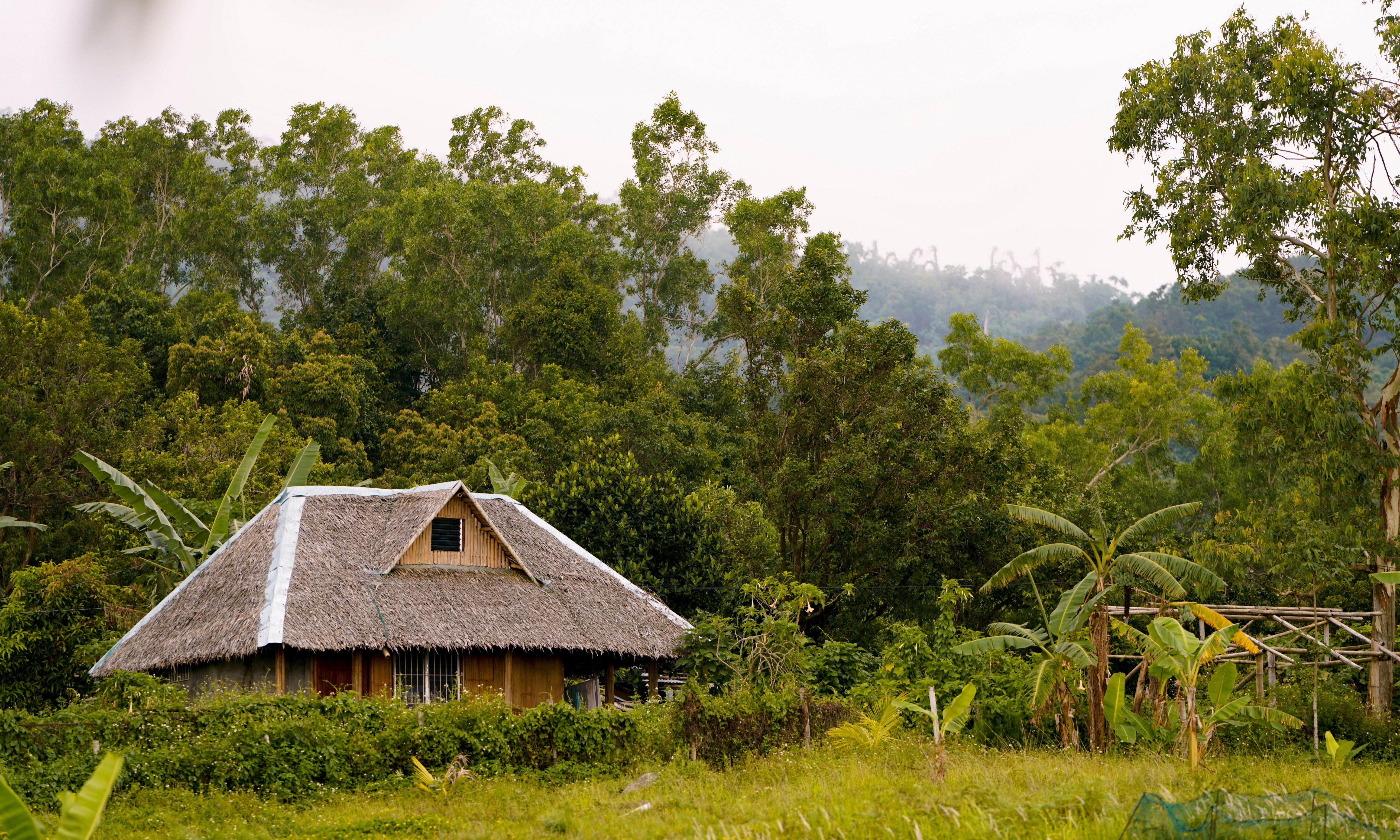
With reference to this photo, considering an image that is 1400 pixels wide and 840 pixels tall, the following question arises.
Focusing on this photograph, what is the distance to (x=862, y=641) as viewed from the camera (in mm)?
26328

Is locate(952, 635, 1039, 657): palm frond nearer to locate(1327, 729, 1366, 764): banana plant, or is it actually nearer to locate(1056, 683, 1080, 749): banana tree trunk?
locate(1056, 683, 1080, 749): banana tree trunk

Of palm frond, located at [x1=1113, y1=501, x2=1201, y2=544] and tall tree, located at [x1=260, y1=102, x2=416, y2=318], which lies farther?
tall tree, located at [x1=260, y1=102, x2=416, y2=318]

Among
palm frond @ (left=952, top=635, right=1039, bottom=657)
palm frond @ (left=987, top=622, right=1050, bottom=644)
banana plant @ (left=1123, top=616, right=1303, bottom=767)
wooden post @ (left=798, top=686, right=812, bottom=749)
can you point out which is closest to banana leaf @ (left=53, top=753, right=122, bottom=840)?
wooden post @ (left=798, top=686, right=812, bottom=749)

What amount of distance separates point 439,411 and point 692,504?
45.6 ft

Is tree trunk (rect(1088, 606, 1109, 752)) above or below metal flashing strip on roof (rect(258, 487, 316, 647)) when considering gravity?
below

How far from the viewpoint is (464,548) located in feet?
65.6

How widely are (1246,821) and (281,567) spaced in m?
14.2

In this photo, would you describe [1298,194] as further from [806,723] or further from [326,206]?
[326,206]

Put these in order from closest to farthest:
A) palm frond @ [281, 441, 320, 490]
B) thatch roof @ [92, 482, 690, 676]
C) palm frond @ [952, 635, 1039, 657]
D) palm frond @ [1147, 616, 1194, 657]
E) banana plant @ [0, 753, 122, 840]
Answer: banana plant @ [0, 753, 122, 840] < palm frond @ [1147, 616, 1194, 657] < palm frond @ [952, 635, 1039, 657] < thatch roof @ [92, 482, 690, 676] < palm frond @ [281, 441, 320, 490]

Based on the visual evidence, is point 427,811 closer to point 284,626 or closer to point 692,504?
point 284,626

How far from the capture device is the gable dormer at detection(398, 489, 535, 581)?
64.6ft

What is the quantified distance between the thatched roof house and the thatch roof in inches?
1.1

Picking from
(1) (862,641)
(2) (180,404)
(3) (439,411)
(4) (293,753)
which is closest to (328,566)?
(4) (293,753)

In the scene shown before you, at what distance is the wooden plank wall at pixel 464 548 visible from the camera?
19.6m
